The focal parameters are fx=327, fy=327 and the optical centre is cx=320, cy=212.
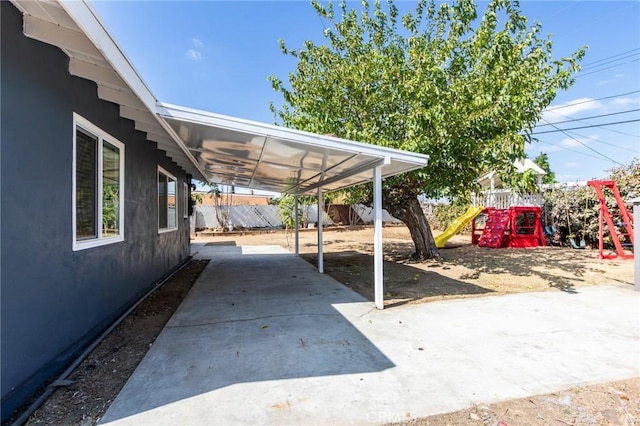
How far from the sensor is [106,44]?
7.89 feet

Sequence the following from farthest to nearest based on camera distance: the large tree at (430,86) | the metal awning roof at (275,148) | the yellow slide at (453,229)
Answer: the yellow slide at (453,229), the large tree at (430,86), the metal awning roof at (275,148)

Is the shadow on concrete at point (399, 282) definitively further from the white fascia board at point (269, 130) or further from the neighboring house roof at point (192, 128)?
the white fascia board at point (269, 130)

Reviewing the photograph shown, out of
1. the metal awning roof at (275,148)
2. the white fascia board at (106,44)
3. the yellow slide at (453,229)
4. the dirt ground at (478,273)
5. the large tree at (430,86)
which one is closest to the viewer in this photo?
the white fascia board at (106,44)

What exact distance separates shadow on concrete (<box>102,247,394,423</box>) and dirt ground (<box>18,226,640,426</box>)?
0.78ft

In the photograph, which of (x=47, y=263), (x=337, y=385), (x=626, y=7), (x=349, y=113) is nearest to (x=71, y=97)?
(x=47, y=263)

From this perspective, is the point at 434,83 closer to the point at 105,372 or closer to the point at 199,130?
the point at 199,130

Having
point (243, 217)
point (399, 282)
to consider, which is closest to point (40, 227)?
point (399, 282)

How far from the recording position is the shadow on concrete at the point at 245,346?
270 cm

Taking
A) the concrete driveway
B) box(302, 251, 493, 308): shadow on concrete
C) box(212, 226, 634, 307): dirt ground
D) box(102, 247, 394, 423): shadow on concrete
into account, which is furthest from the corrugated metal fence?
the concrete driveway

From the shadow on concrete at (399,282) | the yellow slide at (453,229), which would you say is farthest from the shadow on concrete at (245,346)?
the yellow slide at (453,229)

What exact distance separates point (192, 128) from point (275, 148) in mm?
1166

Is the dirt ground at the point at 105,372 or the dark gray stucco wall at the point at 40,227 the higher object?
the dark gray stucco wall at the point at 40,227

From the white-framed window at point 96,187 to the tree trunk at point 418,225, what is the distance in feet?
22.6

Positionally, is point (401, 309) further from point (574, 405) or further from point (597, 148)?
point (597, 148)
